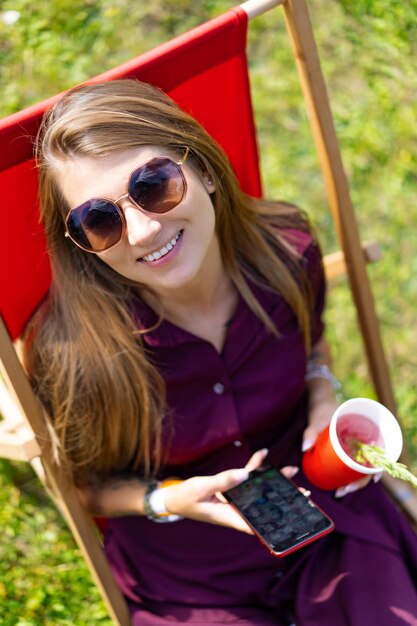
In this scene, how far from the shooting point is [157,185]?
5.32 feet

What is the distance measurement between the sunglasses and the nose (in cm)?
1

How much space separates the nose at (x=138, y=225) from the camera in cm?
164

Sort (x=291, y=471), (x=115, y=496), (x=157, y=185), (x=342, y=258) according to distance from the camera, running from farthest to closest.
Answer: (x=342, y=258), (x=115, y=496), (x=291, y=471), (x=157, y=185)

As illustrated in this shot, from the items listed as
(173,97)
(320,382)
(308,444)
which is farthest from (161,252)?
(320,382)

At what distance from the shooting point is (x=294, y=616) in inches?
74.5

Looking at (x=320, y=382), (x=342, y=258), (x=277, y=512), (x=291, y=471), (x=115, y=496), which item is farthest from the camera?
(x=342, y=258)

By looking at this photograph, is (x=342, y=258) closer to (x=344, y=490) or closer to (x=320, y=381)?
(x=320, y=381)

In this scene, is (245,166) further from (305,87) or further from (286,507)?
(286,507)

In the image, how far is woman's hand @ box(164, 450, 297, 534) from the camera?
182cm

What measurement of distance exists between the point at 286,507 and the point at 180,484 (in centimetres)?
28

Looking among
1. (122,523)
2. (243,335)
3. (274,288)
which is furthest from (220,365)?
(122,523)

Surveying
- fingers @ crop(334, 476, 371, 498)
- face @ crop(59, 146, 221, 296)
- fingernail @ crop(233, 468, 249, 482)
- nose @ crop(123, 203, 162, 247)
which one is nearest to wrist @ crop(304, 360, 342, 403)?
fingers @ crop(334, 476, 371, 498)

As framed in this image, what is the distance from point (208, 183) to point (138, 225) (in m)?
0.24

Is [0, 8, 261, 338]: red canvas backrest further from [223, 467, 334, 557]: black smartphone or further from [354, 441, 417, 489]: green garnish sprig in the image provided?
[354, 441, 417, 489]: green garnish sprig
